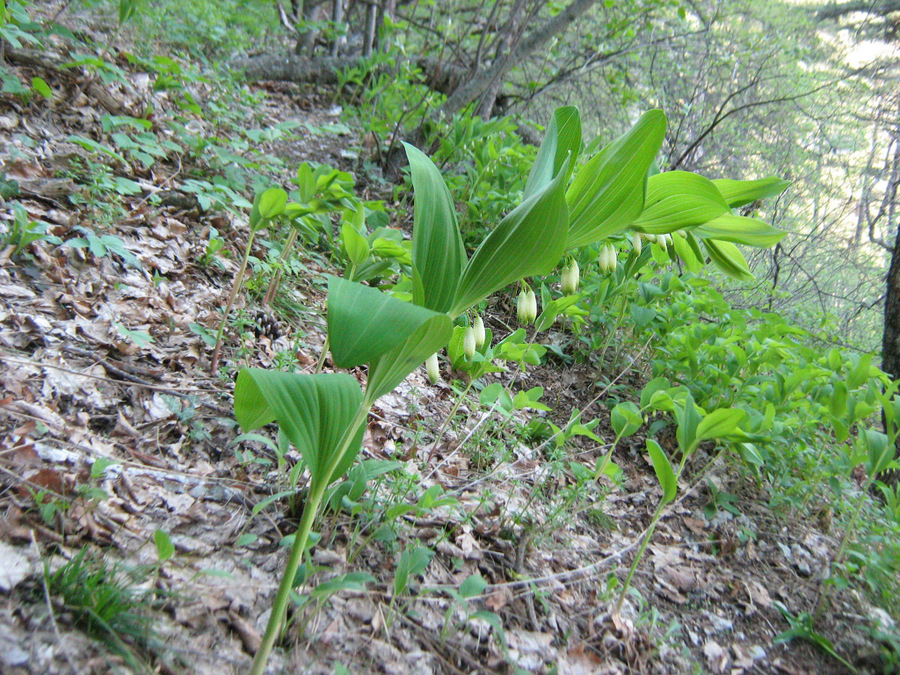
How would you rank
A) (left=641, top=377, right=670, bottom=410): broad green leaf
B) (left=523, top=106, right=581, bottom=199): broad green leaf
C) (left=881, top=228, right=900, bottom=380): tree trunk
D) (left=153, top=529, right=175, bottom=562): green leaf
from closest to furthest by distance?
(left=153, top=529, right=175, bottom=562): green leaf, (left=523, top=106, right=581, bottom=199): broad green leaf, (left=641, top=377, right=670, bottom=410): broad green leaf, (left=881, top=228, right=900, bottom=380): tree trunk

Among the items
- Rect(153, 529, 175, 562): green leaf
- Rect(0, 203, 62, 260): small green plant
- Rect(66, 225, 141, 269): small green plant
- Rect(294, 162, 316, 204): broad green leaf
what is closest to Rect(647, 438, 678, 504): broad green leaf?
Rect(153, 529, 175, 562): green leaf

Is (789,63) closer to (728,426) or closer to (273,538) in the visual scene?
(728,426)

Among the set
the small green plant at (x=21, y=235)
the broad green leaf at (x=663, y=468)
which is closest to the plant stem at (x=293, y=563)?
the broad green leaf at (x=663, y=468)

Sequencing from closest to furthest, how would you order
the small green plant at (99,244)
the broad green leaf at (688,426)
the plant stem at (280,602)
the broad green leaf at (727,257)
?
1. the plant stem at (280,602)
2. the broad green leaf at (727,257)
3. the broad green leaf at (688,426)
4. the small green plant at (99,244)

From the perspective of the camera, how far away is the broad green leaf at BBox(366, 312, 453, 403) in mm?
988

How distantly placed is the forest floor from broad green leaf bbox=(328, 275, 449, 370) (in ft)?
1.85

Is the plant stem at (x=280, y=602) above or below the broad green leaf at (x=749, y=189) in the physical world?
below

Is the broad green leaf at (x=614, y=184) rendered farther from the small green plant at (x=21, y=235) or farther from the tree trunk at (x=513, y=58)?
the tree trunk at (x=513, y=58)

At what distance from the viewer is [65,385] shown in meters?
1.61

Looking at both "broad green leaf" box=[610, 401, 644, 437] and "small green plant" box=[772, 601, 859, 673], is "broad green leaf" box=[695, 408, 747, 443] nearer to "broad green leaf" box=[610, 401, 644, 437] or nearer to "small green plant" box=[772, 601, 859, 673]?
"broad green leaf" box=[610, 401, 644, 437]

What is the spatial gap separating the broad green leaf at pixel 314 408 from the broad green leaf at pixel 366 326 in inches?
2.7

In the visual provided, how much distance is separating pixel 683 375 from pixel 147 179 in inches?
134

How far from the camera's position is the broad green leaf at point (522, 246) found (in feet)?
3.30

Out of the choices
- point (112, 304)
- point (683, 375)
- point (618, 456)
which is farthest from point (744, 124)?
point (112, 304)
